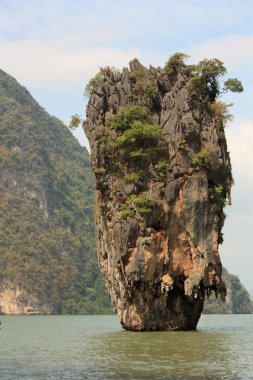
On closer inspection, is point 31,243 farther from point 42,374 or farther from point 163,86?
point 42,374

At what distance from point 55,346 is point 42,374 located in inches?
371

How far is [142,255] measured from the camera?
104 ft

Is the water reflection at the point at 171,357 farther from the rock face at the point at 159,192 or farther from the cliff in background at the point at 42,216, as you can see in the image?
the cliff in background at the point at 42,216

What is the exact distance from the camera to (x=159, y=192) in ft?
107

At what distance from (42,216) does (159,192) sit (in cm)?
9284

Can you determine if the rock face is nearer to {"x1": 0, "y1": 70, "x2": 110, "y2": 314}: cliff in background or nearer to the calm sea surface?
the calm sea surface

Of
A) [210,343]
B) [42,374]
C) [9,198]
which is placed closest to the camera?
[42,374]

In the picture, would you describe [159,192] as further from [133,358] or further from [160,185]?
[133,358]

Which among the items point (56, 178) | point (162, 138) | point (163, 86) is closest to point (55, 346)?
point (162, 138)

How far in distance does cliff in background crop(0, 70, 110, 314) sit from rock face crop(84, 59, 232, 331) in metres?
71.7

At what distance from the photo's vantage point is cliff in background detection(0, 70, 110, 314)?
106 meters

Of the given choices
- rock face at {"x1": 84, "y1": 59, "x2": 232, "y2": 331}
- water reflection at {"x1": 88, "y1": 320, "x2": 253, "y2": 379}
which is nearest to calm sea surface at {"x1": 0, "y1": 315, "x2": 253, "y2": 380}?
water reflection at {"x1": 88, "y1": 320, "x2": 253, "y2": 379}

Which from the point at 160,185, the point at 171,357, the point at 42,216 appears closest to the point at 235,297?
the point at 42,216

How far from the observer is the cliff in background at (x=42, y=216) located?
346 feet
